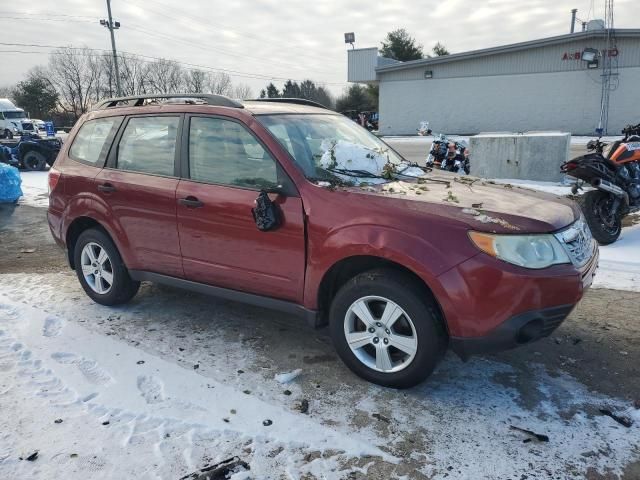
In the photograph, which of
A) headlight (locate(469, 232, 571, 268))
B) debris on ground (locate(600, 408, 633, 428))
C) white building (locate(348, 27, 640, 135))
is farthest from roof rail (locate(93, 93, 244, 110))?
white building (locate(348, 27, 640, 135))

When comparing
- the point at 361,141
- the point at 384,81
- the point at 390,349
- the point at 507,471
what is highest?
the point at 384,81

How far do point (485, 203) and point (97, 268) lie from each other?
339 centimetres

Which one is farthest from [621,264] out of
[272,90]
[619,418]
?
[272,90]

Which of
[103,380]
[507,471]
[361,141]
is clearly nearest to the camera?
[507,471]

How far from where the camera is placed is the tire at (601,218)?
6.22 meters

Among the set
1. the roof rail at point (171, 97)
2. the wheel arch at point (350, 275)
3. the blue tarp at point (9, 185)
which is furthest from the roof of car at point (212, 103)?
the blue tarp at point (9, 185)

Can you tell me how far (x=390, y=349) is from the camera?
3.19 meters

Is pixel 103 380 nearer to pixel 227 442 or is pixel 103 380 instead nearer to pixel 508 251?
pixel 227 442

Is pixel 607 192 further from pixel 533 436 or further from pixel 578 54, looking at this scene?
pixel 578 54

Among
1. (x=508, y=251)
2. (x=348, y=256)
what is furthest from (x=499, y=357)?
(x=348, y=256)

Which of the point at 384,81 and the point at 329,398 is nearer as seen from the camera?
the point at 329,398

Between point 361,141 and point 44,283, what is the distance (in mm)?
3630

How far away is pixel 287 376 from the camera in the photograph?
339 centimetres

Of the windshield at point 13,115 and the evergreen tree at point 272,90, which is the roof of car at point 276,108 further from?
the evergreen tree at point 272,90
